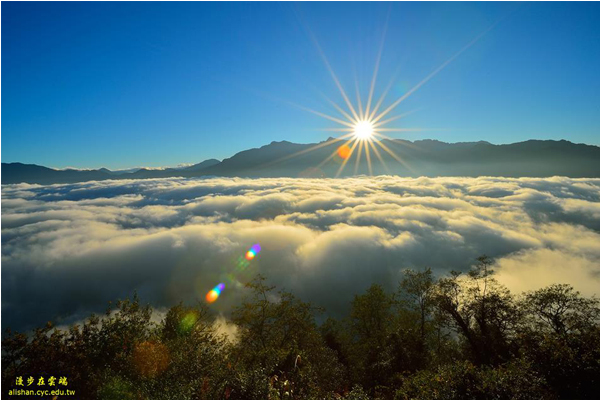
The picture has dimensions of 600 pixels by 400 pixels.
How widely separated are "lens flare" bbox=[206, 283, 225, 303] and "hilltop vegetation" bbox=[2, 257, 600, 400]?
144m

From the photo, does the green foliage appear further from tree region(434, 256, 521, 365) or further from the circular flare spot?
the circular flare spot

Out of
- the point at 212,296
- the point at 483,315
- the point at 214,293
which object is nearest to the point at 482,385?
the point at 483,315

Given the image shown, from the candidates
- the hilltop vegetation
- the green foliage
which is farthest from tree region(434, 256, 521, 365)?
the green foliage

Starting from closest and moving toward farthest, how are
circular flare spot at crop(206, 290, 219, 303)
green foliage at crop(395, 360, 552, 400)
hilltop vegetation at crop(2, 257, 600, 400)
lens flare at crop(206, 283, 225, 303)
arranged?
green foliage at crop(395, 360, 552, 400), hilltop vegetation at crop(2, 257, 600, 400), circular flare spot at crop(206, 290, 219, 303), lens flare at crop(206, 283, 225, 303)

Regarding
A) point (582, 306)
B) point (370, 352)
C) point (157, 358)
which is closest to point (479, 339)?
point (582, 306)

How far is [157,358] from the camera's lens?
27.0 meters

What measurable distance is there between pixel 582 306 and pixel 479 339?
13845 millimetres

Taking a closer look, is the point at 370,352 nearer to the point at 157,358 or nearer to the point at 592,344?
the point at 592,344

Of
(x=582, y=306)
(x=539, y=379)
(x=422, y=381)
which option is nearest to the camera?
(x=539, y=379)

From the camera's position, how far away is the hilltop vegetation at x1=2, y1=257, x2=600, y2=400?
63.8 feet

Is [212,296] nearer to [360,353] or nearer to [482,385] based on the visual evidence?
[360,353]

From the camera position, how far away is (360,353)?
4159 centimetres

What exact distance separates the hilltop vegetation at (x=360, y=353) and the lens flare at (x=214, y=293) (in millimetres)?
143716

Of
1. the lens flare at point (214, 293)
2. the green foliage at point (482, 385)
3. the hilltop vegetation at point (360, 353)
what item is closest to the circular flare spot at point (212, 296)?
the lens flare at point (214, 293)
